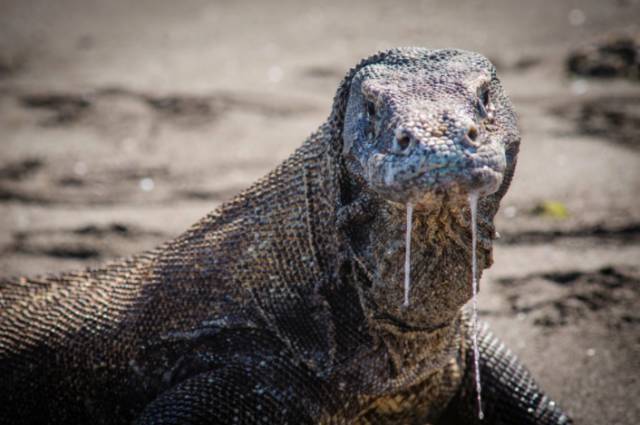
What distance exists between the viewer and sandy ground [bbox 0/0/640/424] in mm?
4883

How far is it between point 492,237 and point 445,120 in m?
0.71

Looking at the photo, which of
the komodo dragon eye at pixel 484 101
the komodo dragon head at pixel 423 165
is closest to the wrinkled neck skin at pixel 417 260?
the komodo dragon head at pixel 423 165

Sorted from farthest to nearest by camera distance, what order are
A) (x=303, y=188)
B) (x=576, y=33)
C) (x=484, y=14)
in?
1. (x=484, y=14)
2. (x=576, y=33)
3. (x=303, y=188)

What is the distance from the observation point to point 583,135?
7301 mm

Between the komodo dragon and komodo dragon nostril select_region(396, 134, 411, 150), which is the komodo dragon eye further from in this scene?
komodo dragon nostril select_region(396, 134, 411, 150)

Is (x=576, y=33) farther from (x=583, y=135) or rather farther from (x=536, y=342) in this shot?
(x=536, y=342)

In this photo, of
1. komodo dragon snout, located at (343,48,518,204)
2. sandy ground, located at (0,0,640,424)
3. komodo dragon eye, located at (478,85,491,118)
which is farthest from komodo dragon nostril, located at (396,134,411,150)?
sandy ground, located at (0,0,640,424)

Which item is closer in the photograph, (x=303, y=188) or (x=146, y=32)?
(x=303, y=188)

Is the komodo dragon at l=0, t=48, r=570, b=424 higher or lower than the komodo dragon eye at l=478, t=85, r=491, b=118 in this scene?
lower

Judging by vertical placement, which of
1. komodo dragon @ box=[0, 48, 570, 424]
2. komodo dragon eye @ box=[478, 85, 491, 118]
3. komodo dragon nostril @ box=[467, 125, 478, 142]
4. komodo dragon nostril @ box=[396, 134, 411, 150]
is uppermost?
komodo dragon eye @ box=[478, 85, 491, 118]

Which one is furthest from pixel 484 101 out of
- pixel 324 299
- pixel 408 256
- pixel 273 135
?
pixel 273 135

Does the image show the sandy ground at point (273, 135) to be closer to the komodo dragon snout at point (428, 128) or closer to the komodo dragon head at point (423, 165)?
the komodo dragon head at point (423, 165)

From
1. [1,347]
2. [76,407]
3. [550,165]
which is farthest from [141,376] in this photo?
[550,165]

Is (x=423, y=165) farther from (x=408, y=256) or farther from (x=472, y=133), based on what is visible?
(x=408, y=256)
